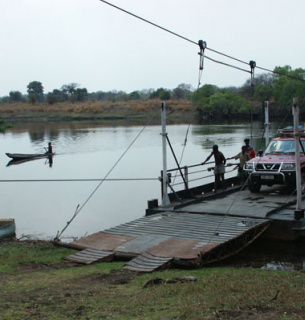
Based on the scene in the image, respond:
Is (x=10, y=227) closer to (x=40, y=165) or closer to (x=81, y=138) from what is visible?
(x=40, y=165)

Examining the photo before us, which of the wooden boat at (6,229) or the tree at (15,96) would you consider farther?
the tree at (15,96)

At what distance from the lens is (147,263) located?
30.1 feet

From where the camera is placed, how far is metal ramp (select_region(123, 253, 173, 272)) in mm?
8922

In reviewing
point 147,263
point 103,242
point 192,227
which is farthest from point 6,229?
point 147,263

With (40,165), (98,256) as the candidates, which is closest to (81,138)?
(40,165)

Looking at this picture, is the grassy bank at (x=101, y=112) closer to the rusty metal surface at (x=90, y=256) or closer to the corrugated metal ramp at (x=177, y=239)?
the corrugated metal ramp at (x=177, y=239)

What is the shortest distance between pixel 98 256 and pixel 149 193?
1391 cm

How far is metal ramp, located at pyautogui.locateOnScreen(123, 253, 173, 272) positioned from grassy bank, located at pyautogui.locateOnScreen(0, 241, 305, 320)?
184 mm

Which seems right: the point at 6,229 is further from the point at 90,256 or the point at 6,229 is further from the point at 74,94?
the point at 74,94

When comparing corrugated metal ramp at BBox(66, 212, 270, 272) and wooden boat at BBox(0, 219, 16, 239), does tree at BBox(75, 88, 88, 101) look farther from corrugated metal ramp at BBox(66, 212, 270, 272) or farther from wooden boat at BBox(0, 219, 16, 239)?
corrugated metal ramp at BBox(66, 212, 270, 272)

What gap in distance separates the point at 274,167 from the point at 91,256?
285 inches

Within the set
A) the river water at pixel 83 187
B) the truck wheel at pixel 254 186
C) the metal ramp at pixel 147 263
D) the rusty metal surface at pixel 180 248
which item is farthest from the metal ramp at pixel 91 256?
the truck wheel at pixel 254 186

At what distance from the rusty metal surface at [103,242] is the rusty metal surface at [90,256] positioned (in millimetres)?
238

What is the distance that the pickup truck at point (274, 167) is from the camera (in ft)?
48.4
